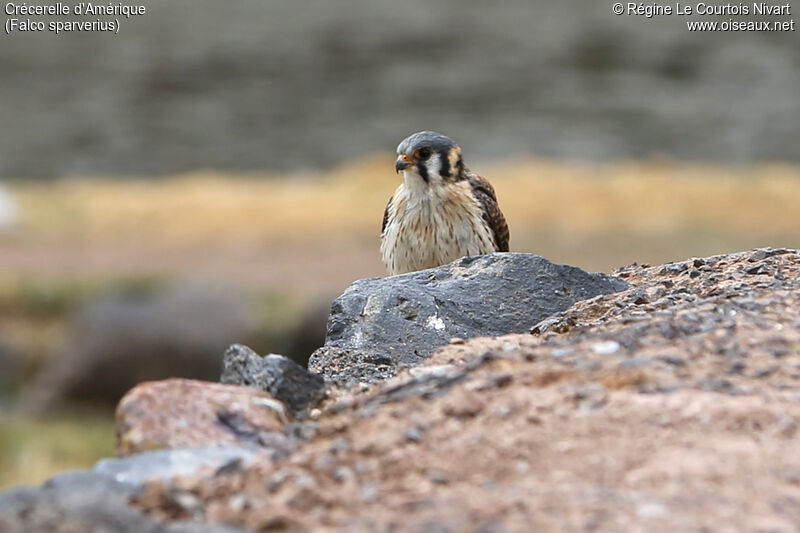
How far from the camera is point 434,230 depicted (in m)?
5.83

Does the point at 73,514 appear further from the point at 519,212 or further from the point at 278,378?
the point at 519,212

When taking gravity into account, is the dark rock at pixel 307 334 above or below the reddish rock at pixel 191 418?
below

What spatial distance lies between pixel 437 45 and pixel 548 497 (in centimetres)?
2188

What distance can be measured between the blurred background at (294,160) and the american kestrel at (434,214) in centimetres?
444

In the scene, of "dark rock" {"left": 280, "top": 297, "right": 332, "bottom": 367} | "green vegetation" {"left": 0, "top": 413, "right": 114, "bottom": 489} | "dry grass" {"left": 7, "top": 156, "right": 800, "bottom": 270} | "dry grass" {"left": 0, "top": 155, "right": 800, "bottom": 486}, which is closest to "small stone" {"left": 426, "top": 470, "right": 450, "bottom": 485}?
"green vegetation" {"left": 0, "top": 413, "right": 114, "bottom": 489}

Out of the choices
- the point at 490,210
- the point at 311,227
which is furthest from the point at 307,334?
the point at 490,210

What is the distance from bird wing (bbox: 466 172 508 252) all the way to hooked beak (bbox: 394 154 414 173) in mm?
389

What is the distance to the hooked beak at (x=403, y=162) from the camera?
19.1 ft

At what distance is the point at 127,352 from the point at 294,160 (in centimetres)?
869

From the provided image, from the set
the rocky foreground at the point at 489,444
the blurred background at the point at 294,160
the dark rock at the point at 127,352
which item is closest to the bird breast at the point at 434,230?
the rocky foreground at the point at 489,444

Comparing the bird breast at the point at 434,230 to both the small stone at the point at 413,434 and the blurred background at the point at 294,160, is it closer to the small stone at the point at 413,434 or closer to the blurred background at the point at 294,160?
the small stone at the point at 413,434

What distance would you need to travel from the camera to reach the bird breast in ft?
19.1

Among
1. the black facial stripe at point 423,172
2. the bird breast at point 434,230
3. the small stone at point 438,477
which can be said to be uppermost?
the black facial stripe at point 423,172

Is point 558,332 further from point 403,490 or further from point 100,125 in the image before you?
point 100,125
